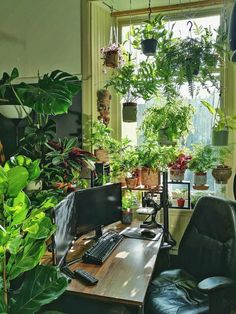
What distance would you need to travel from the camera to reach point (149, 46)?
249cm

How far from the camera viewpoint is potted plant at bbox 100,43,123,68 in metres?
2.69

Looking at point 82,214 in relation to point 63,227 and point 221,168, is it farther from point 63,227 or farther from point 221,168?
point 221,168

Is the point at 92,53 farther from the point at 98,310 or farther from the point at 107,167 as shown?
the point at 98,310

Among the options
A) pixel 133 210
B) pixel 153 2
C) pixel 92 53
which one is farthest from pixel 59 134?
pixel 153 2

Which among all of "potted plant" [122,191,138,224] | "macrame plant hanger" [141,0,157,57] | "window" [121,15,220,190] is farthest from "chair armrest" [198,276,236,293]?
"macrame plant hanger" [141,0,157,57]

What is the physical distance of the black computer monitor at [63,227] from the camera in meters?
1.58

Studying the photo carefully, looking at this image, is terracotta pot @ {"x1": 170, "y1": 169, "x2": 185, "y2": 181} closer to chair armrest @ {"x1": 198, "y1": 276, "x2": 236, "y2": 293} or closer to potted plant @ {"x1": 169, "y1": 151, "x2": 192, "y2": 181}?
potted plant @ {"x1": 169, "y1": 151, "x2": 192, "y2": 181}

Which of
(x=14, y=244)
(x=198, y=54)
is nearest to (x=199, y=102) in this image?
(x=198, y=54)

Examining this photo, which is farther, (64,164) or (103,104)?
(103,104)

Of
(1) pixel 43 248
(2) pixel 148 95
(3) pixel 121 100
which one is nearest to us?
(1) pixel 43 248

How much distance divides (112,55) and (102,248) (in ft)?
5.61

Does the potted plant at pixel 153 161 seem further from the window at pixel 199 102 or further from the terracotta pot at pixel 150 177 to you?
the window at pixel 199 102

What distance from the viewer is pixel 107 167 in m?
2.79

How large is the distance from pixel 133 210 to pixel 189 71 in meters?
1.36
